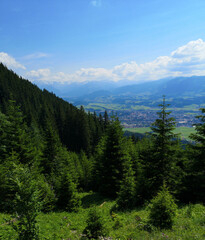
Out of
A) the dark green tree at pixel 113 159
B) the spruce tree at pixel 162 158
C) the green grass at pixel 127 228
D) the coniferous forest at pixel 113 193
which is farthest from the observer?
the dark green tree at pixel 113 159

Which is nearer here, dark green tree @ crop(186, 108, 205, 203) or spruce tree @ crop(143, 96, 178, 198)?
dark green tree @ crop(186, 108, 205, 203)

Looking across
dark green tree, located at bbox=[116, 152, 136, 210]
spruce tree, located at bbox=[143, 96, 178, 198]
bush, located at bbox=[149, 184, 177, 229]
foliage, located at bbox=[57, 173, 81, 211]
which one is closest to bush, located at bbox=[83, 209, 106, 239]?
bush, located at bbox=[149, 184, 177, 229]

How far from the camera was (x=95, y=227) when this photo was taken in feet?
32.7

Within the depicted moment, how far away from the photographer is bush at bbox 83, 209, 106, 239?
9695mm

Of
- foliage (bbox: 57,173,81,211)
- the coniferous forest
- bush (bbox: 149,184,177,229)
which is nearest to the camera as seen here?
→ the coniferous forest

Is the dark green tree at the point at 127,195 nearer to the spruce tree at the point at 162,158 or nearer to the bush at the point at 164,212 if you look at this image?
the spruce tree at the point at 162,158

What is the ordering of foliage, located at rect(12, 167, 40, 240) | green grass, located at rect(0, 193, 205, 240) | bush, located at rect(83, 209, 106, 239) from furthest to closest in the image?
bush, located at rect(83, 209, 106, 239) < green grass, located at rect(0, 193, 205, 240) < foliage, located at rect(12, 167, 40, 240)

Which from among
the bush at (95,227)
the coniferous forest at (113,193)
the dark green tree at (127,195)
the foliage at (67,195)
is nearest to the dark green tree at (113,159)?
the coniferous forest at (113,193)

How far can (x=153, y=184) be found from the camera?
16.5 metres

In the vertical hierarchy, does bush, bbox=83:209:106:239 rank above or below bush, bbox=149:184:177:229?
below

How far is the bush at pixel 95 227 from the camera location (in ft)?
31.8

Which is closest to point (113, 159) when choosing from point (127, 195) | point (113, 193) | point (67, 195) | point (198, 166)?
point (113, 193)

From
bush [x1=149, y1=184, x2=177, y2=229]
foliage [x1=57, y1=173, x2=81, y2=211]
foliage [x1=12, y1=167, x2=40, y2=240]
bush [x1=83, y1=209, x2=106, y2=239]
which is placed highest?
foliage [x1=12, y1=167, x2=40, y2=240]

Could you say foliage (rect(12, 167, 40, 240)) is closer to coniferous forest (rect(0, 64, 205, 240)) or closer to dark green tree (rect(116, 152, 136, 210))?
coniferous forest (rect(0, 64, 205, 240))
